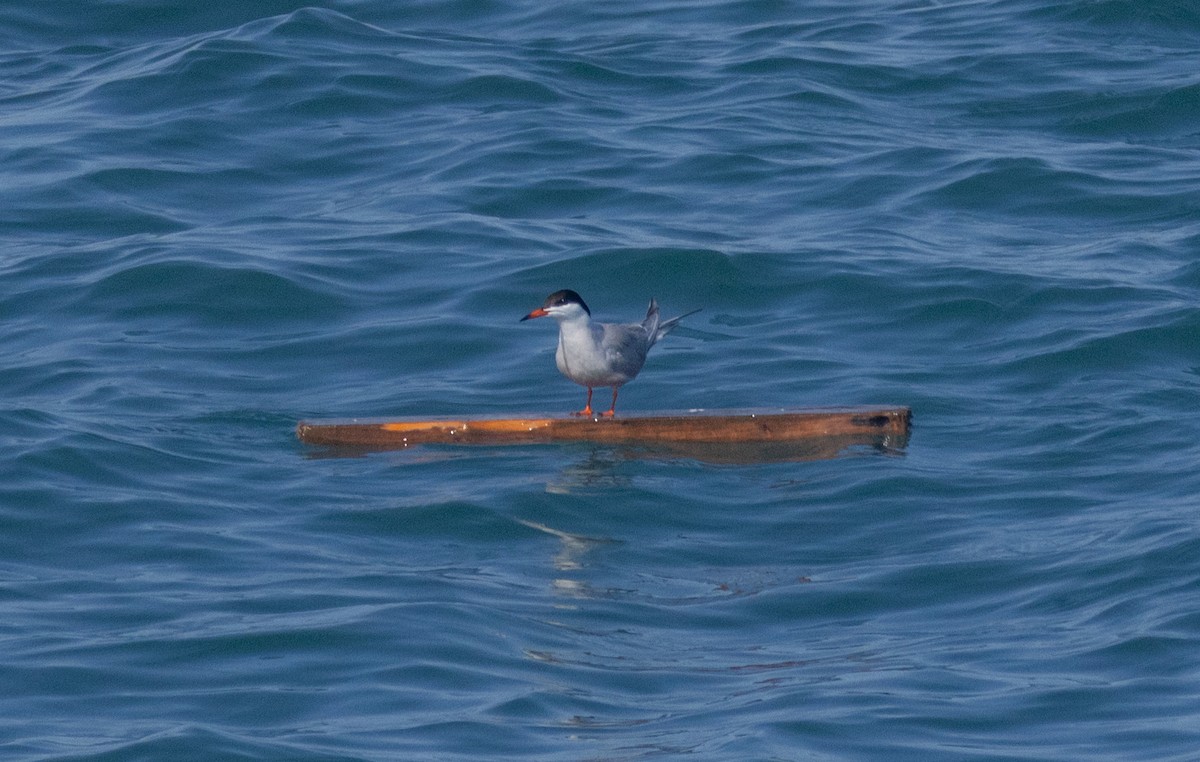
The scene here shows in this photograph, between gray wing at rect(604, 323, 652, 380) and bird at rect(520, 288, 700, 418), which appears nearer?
bird at rect(520, 288, 700, 418)

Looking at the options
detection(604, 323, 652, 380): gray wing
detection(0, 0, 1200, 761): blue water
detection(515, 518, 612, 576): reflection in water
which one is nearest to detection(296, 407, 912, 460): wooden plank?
detection(0, 0, 1200, 761): blue water

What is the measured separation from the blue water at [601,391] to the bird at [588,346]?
44 cm

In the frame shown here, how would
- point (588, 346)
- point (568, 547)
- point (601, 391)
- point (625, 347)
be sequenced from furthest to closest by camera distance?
point (601, 391)
point (625, 347)
point (588, 346)
point (568, 547)

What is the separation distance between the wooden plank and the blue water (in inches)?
5.0

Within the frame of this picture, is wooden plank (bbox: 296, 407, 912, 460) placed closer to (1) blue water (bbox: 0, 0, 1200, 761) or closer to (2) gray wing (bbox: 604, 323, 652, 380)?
(1) blue water (bbox: 0, 0, 1200, 761)

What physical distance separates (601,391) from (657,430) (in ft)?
6.36

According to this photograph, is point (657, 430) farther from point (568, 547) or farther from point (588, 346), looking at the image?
point (568, 547)

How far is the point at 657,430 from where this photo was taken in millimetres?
10211

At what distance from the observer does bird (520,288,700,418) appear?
10141 mm

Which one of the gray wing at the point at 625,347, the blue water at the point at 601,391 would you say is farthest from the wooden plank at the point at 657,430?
the gray wing at the point at 625,347

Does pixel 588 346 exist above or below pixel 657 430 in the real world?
above

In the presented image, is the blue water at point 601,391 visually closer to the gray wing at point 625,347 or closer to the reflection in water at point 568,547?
the reflection in water at point 568,547

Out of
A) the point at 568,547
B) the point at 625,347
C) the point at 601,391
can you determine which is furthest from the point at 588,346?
the point at 601,391

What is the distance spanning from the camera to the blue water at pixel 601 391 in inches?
287
